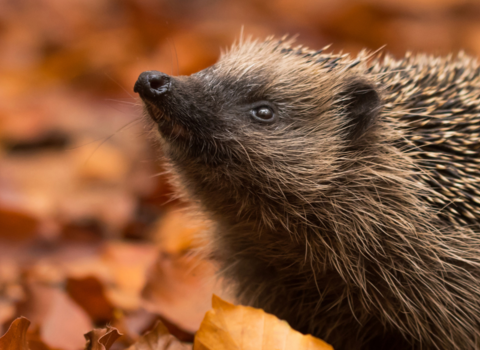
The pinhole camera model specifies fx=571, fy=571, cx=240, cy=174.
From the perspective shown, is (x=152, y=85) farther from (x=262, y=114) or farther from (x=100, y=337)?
(x=100, y=337)

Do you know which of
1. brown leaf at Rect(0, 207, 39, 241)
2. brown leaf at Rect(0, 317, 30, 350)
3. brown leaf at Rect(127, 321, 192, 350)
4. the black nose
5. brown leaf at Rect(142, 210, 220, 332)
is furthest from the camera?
brown leaf at Rect(0, 207, 39, 241)

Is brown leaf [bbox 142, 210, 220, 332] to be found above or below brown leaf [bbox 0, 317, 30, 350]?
above

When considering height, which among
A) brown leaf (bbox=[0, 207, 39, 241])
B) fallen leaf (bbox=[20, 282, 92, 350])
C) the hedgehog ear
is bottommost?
fallen leaf (bbox=[20, 282, 92, 350])

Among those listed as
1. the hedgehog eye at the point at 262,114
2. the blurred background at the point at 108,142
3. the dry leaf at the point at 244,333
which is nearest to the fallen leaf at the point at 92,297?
the blurred background at the point at 108,142

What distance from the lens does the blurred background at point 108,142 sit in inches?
121

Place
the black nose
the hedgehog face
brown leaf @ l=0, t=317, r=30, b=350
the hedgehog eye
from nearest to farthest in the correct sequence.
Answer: brown leaf @ l=0, t=317, r=30, b=350 < the black nose < the hedgehog face < the hedgehog eye

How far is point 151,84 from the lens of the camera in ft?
8.54

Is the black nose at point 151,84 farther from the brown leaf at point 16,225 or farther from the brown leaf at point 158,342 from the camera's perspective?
the brown leaf at point 16,225

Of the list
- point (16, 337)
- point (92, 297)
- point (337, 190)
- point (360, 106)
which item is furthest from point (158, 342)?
point (360, 106)

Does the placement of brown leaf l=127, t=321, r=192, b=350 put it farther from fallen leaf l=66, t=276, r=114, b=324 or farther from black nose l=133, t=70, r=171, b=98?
black nose l=133, t=70, r=171, b=98

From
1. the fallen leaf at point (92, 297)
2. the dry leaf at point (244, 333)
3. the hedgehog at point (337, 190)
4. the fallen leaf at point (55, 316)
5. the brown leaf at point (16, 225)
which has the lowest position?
the fallen leaf at point (55, 316)

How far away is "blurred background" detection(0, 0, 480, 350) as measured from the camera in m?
3.07

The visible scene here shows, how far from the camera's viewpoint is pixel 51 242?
3982 millimetres

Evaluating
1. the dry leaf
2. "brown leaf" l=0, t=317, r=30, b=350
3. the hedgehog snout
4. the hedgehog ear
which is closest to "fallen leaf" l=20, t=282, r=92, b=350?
"brown leaf" l=0, t=317, r=30, b=350
